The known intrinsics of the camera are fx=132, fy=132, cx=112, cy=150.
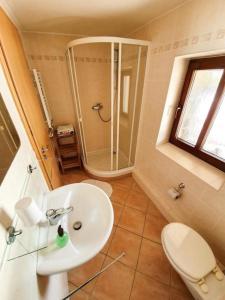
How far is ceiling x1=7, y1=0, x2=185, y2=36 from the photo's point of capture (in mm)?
1062

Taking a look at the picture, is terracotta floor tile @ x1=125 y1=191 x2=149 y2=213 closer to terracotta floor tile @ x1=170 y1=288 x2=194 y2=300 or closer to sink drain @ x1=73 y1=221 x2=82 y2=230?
terracotta floor tile @ x1=170 y1=288 x2=194 y2=300

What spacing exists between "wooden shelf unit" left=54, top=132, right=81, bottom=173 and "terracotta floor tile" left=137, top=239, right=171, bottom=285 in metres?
1.53

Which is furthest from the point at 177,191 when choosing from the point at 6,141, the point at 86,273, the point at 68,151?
the point at 68,151

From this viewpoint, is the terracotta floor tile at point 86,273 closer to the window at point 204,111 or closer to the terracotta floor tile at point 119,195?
the terracotta floor tile at point 119,195

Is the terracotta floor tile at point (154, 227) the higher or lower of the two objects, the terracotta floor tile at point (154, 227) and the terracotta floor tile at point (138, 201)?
the lower

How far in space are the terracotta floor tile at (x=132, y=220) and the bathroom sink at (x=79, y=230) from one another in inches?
30.6

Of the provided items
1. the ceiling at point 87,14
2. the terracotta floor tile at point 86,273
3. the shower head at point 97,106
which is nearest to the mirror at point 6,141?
the ceiling at point 87,14

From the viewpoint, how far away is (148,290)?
1079 millimetres

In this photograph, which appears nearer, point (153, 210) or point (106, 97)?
point (153, 210)

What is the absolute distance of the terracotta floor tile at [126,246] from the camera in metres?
1.25

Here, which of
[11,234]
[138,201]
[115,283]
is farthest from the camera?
[138,201]

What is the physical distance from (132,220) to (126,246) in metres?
0.29

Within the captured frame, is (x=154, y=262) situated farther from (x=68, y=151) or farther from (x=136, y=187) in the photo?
(x=68, y=151)

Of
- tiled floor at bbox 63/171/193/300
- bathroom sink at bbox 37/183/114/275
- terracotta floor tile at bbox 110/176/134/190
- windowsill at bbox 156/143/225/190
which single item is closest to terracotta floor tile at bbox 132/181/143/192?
terracotta floor tile at bbox 110/176/134/190
